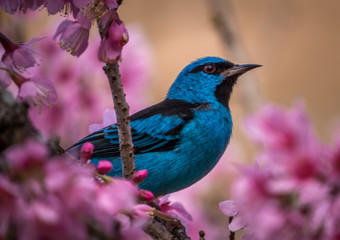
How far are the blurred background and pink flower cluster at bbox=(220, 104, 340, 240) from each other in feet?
9.17

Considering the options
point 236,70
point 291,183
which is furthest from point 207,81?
point 291,183

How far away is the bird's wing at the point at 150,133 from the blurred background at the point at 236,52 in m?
0.53

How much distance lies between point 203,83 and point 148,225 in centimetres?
192

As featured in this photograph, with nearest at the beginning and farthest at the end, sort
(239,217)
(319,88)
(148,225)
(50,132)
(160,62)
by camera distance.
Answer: (239,217) → (148,225) → (50,132) → (319,88) → (160,62)

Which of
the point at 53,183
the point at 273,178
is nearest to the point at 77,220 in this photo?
the point at 53,183

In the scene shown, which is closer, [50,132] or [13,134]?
[13,134]

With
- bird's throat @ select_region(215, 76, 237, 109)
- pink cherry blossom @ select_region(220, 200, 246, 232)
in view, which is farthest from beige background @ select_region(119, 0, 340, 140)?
pink cherry blossom @ select_region(220, 200, 246, 232)

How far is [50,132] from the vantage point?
3771 millimetres

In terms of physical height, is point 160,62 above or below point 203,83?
above

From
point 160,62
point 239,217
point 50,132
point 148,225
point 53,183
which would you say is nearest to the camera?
point 53,183

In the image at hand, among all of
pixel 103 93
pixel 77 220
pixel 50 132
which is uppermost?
pixel 103 93

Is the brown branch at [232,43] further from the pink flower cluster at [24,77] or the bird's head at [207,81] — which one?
the pink flower cluster at [24,77]

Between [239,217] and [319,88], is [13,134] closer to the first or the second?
[239,217]

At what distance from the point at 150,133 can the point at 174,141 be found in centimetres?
17
